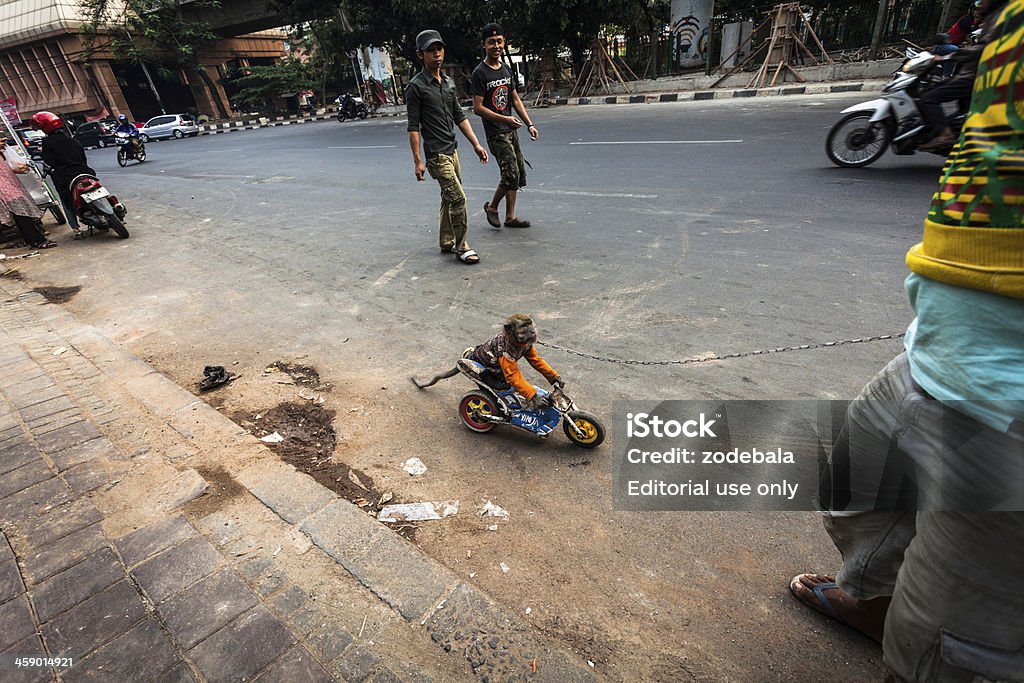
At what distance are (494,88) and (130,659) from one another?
529cm

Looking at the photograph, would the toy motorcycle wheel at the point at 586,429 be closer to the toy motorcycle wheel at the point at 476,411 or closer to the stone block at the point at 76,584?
the toy motorcycle wheel at the point at 476,411

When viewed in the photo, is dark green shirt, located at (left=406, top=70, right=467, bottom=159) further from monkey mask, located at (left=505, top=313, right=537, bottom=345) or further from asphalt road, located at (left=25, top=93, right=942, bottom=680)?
monkey mask, located at (left=505, top=313, right=537, bottom=345)

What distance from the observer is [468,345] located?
142 inches

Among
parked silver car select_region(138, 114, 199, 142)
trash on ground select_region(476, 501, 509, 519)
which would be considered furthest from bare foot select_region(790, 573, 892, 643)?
parked silver car select_region(138, 114, 199, 142)

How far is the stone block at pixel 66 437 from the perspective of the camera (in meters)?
2.59

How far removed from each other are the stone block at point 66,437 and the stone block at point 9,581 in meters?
0.79

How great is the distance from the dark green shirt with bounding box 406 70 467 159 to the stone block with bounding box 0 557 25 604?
4.14 meters

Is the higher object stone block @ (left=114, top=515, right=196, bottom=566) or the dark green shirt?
the dark green shirt

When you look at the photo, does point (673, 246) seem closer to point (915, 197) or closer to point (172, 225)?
point (915, 197)

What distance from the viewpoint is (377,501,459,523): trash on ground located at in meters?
2.26

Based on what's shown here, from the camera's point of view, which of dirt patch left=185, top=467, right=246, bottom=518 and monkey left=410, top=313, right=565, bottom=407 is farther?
monkey left=410, top=313, right=565, bottom=407

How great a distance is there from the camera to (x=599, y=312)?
3.83 m

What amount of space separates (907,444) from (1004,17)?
84cm

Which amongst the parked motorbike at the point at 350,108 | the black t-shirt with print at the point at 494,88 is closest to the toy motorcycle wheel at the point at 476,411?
the black t-shirt with print at the point at 494,88
